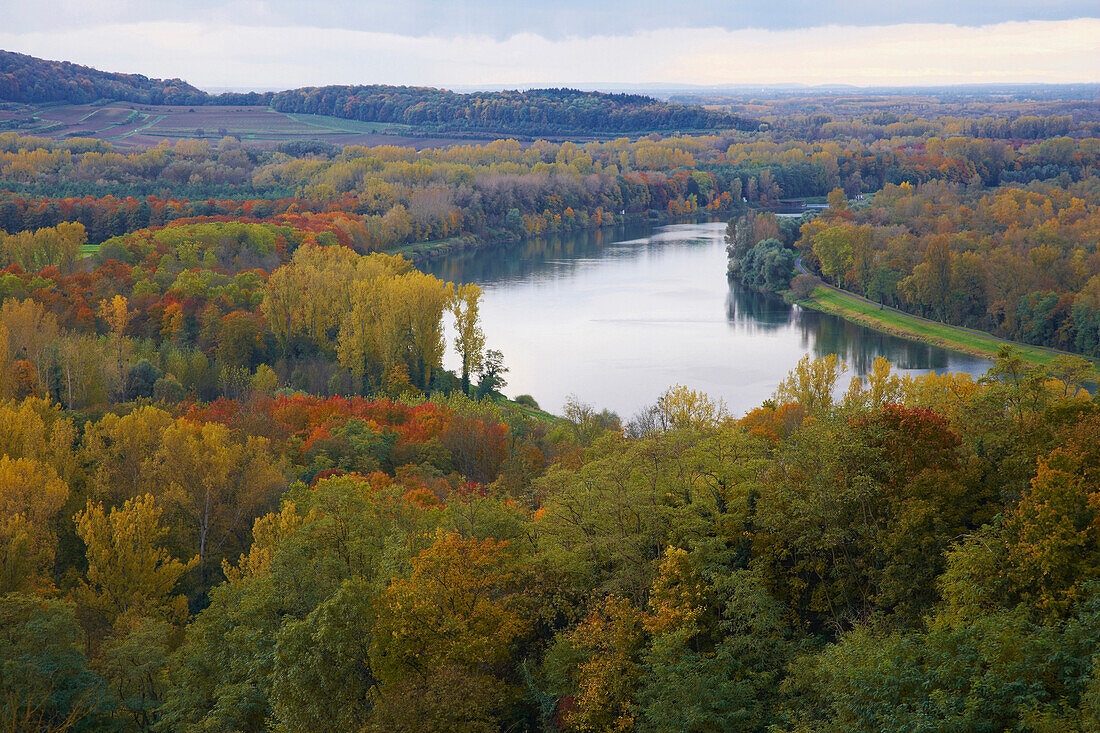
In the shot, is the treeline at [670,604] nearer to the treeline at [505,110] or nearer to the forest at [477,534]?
the forest at [477,534]

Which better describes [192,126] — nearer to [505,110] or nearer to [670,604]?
[505,110]

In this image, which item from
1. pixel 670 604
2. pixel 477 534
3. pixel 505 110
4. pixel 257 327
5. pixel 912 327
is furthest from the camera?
pixel 505 110

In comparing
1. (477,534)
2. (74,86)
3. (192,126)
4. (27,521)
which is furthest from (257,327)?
(74,86)

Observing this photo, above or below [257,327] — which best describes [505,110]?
above

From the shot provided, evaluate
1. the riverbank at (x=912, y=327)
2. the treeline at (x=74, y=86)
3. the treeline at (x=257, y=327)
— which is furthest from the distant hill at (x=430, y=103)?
the riverbank at (x=912, y=327)

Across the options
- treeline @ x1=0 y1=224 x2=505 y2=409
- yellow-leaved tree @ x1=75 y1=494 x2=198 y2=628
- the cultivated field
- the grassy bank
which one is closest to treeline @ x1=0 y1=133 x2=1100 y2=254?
the cultivated field

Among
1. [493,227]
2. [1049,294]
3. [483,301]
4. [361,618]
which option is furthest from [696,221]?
[361,618]

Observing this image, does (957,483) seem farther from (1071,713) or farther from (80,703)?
(80,703)

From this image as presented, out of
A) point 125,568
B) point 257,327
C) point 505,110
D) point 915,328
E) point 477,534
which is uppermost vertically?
point 505,110
